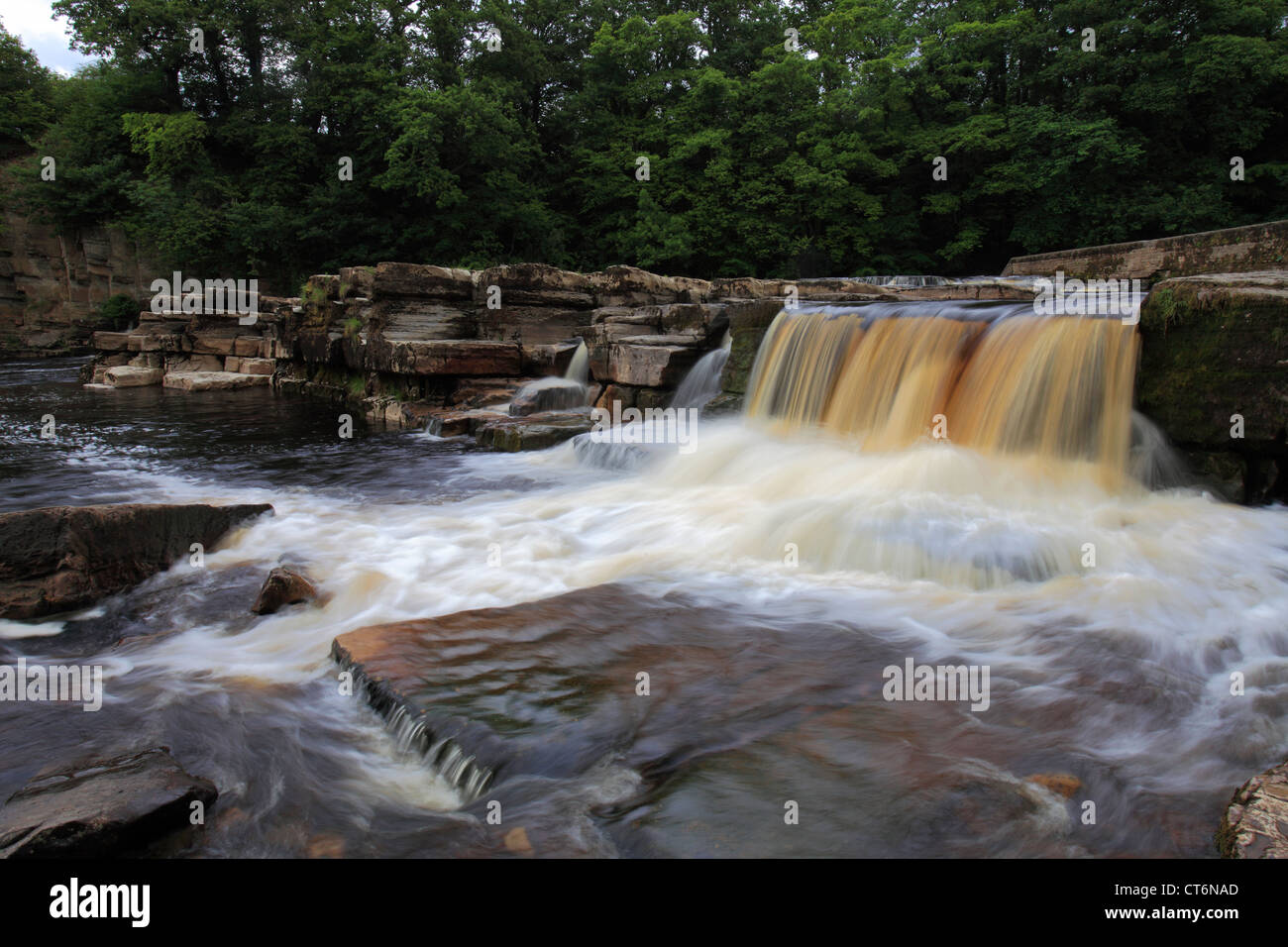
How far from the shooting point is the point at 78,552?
16.5 feet

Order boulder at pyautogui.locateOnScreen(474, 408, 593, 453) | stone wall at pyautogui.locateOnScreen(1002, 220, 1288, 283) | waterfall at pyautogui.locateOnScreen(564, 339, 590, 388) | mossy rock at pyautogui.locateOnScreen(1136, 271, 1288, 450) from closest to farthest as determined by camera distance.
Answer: mossy rock at pyautogui.locateOnScreen(1136, 271, 1288, 450)
boulder at pyautogui.locateOnScreen(474, 408, 593, 453)
stone wall at pyautogui.locateOnScreen(1002, 220, 1288, 283)
waterfall at pyautogui.locateOnScreen(564, 339, 590, 388)

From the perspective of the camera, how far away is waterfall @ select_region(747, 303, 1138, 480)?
6762 millimetres

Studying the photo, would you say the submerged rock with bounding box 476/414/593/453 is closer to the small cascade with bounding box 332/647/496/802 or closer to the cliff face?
the small cascade with bounding box 332/647/496/802

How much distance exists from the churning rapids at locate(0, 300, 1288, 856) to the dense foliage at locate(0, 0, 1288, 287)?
22.5 meters

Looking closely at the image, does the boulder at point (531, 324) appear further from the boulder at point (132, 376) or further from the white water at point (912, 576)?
the boulder at point (132, 376)

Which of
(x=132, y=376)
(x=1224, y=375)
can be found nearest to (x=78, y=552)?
(x=1224, y=375)

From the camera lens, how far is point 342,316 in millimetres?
16922

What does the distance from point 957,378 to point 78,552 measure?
792cm

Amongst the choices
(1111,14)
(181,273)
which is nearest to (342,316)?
(181,273)

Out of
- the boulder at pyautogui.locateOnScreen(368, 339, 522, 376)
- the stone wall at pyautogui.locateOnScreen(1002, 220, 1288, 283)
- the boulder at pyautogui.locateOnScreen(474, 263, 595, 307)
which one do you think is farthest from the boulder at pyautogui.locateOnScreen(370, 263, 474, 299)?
the stone wall at pyautogui.locateOnScreen(1002, 220, 1288, 283)

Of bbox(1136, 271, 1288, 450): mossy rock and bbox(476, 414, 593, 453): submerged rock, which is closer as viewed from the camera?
bbox(1136, 271, 1288, 450): mossy rock

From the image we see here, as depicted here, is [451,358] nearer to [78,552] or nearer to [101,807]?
[78,552]

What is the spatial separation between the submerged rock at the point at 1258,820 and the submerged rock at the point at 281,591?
193 inches
